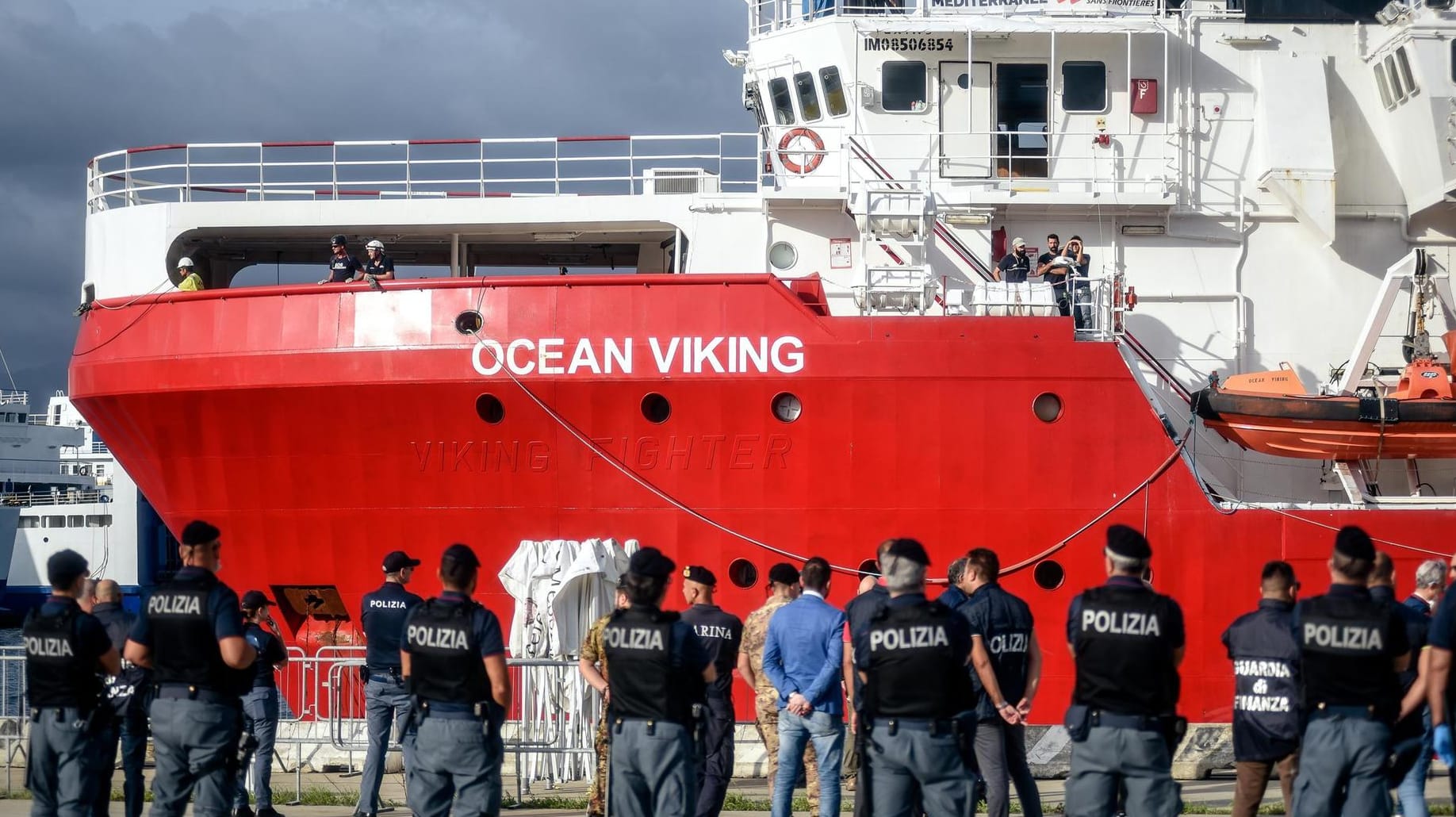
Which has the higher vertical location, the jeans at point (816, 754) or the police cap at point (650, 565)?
the police cap at point (650, 565)

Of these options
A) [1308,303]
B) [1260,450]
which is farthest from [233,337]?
[1308,303]

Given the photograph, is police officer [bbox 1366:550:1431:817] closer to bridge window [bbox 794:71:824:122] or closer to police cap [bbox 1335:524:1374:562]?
police cap [bbox 1335:524:1374:562]

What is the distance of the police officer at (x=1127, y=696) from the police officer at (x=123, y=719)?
4.78 m

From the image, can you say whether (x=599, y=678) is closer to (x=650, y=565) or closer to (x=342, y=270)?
(x=650, y=565)

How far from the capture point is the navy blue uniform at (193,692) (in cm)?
694

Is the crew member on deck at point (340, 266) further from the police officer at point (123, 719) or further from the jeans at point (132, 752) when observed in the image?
the jeans at point (132, 752)

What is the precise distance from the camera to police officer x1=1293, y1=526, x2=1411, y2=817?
6.42 meters

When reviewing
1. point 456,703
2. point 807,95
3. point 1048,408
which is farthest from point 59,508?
point 456,703

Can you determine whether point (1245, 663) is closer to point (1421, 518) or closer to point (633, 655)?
point (633, 655)

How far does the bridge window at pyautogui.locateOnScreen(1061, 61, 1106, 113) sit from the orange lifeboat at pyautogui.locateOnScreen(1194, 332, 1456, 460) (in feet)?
11.5

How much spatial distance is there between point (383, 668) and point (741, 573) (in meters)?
4.67

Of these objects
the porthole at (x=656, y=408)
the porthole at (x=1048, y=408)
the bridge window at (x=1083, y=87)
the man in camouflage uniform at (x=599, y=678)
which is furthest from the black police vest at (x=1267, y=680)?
the bridge window at (x=1083, y=87)

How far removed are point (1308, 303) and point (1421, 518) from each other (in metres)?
2.68

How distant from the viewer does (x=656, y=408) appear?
521 inches
